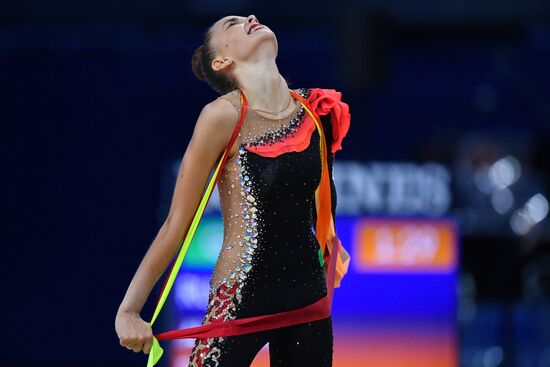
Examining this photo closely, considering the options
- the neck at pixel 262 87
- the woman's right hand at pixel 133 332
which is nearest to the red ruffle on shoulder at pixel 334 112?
the neck at pixel 262 87

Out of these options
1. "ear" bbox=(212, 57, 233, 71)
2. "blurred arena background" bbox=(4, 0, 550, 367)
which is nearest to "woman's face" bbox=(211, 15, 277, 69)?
"ear" bbox=(212, 57, 233, 71)

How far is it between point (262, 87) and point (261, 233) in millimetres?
371

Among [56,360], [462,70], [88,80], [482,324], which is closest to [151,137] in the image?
[88,80]

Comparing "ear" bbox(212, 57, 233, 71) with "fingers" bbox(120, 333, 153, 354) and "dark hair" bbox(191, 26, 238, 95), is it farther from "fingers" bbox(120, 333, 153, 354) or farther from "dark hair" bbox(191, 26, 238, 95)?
"fingers" bbox(120, 333, 153, 354)

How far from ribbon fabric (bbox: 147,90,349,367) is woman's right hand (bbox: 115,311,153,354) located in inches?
1.2

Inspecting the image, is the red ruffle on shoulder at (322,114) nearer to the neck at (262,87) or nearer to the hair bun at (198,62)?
the neck at (262,87)

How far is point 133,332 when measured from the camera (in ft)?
9.27

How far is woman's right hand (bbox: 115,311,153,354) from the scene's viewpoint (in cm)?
282

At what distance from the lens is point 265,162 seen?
2.87 m

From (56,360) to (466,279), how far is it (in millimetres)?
2816

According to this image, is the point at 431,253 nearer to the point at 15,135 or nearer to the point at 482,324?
the point at 15,135

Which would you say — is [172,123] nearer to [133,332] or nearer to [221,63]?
[221,63]

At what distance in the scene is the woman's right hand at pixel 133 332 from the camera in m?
2.82

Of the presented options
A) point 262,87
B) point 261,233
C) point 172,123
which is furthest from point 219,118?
point 172,123
